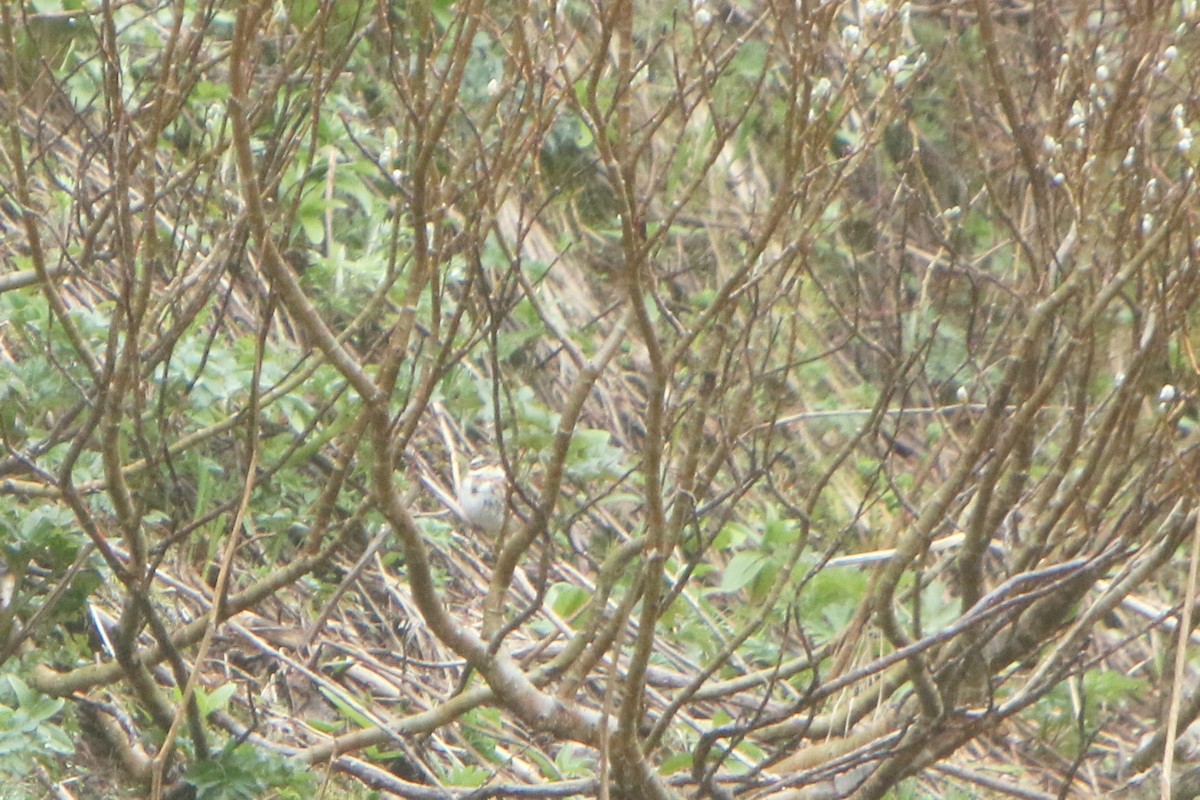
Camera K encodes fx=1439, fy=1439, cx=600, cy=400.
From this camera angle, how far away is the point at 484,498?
4359mm

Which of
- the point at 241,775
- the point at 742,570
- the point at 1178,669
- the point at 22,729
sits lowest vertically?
the point at 1178,669

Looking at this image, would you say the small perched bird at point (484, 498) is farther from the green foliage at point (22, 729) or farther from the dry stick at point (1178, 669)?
the dry stick at point (1178, 669)

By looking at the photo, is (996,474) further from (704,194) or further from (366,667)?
(704,194)

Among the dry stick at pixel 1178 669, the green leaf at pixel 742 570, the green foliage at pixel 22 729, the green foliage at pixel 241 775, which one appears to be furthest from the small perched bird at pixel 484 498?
the dry stick at pixel 1178 669

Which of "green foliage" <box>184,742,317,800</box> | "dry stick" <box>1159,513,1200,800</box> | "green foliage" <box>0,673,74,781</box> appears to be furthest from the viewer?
"green foliage" <box>184,742,317,800</box>

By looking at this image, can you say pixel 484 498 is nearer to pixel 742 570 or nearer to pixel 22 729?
pixel 742 570

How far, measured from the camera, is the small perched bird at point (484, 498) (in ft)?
14.2

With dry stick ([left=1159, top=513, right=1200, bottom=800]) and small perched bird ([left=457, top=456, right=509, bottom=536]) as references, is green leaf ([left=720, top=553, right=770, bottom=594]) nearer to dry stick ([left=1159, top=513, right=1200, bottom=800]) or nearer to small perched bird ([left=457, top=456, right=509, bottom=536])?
small perched bird ([left=457, top=456, right=509, bottom=536])

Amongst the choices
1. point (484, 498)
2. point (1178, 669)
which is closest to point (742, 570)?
point (484, 498)

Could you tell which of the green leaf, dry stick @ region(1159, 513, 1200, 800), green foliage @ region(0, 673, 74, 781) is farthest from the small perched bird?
dry stick @ region(1159, 513, 1200, 800)

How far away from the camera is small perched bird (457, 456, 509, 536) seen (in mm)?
4332

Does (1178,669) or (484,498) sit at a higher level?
(484,498)

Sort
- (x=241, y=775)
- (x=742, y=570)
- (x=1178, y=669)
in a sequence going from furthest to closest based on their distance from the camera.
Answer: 1. (x=742, y=570)
2. (x=241, y=775)
3. (x=1178, y=669)

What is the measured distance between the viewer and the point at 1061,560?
9.72 feet
